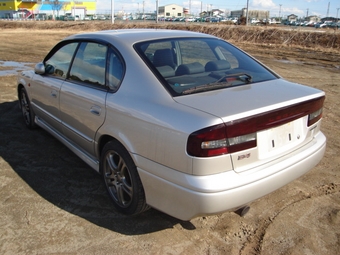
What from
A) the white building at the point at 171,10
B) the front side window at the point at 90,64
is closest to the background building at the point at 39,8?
the white building at the point at 171,10

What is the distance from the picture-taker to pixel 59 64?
438 cm

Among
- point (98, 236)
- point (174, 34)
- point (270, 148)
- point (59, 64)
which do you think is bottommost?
point (98, 236)

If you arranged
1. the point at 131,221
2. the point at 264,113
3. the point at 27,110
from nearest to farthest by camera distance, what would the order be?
the point at 264,113 < the point at 131,221 < the point at 27,110

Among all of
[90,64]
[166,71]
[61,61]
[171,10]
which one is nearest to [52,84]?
[61,61]

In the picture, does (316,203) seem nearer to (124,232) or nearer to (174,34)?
(124,232)

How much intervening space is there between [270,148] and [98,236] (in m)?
1.60

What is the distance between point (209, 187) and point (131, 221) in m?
1.09

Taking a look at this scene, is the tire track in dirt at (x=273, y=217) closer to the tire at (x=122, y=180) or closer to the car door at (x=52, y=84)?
the tire at (x=122, y=180)

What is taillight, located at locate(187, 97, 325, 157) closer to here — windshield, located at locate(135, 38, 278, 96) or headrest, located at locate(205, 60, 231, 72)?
windshield, located at locate(135, 38, 278, 96)

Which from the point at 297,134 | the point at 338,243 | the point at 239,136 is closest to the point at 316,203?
the point at 338,243

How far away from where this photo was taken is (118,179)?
320 cm

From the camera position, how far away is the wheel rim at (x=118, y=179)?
3.08 meters

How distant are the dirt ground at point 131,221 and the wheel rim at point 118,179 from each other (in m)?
0.16

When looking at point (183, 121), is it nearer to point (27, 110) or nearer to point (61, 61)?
point (61, 61)
